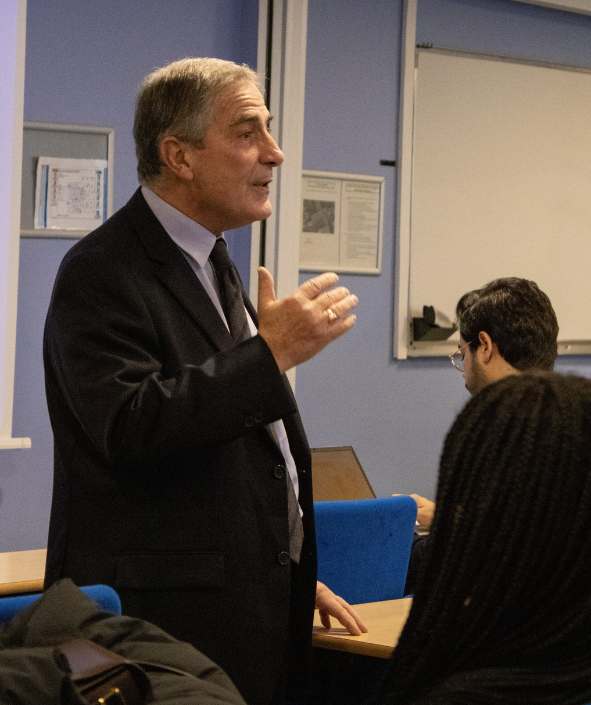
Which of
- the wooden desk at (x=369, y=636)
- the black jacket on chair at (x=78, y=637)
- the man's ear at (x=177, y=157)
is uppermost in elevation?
the man's ear at (x=177, y=157)

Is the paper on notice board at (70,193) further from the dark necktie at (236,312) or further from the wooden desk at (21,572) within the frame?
the dark necktie at (236,312)

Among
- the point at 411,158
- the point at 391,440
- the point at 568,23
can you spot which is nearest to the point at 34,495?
the point at 391,440

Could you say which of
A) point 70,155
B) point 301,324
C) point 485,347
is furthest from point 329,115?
point 301,324

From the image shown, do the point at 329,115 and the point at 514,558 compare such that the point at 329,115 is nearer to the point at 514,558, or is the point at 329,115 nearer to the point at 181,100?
the point at 181,100

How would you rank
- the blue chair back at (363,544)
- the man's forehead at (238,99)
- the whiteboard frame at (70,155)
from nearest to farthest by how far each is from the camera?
the man's forehead at (238,99) → the blue chair back at (363,544) → the whiteboard frame at (70,155)

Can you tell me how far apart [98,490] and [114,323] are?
0.27 metres

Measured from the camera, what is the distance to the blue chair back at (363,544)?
8.12 feet

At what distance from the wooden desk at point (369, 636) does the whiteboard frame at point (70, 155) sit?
7.33 feet

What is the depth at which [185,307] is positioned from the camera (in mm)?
1699

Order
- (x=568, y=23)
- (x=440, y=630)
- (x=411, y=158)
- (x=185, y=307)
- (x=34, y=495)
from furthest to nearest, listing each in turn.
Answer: (x=568, y=23), (x=411, y=158), (x=34, y=495), (x=185, y=307), (x=440, y=630)

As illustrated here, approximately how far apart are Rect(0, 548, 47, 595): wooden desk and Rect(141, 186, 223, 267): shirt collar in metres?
1.25

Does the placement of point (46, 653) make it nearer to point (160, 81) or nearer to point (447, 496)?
point (447, 496)

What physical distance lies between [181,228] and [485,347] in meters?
1.09

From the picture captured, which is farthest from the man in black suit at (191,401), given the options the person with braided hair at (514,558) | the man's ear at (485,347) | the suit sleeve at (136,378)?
the man's ear at (485,347)
